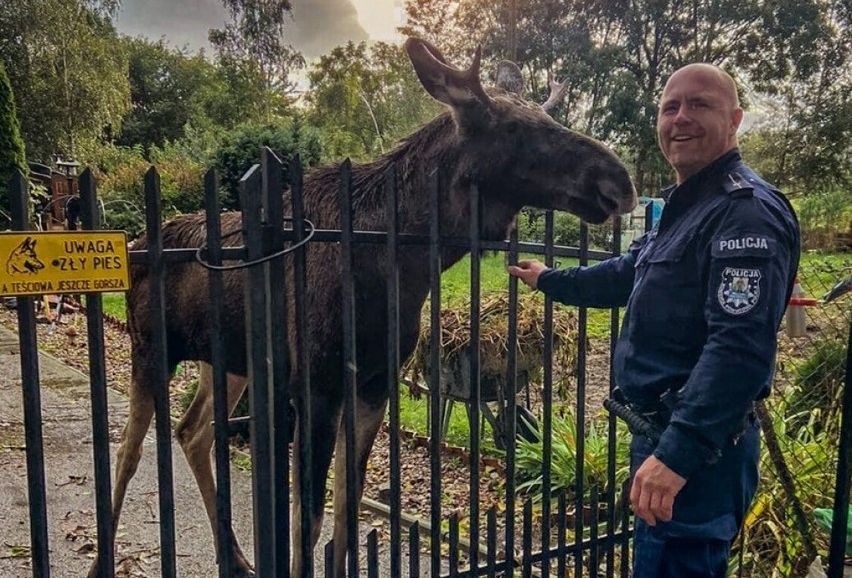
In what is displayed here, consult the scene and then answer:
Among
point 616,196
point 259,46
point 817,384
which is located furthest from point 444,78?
point 259,46

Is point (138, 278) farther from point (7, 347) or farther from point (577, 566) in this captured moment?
point (7, 347)

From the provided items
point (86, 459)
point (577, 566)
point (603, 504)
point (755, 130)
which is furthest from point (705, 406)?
point (755, 130)

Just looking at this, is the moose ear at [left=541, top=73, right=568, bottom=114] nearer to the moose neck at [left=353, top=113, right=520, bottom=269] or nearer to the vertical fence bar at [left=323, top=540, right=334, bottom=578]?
the moose neck at [left=353, top=113, right=520, bottom=269]

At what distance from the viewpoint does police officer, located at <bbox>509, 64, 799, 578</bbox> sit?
6.02 ft

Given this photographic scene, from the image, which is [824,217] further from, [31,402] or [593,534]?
[31,402]

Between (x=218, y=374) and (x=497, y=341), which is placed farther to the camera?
(x=497, y=341)

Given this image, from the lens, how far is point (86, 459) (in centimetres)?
589

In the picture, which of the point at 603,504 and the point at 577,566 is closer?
the point at 577,566

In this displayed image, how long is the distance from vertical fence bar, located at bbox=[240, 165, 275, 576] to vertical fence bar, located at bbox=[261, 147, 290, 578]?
0.03 metres

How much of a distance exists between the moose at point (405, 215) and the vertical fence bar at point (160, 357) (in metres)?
0.58

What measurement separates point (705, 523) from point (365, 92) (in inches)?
1665

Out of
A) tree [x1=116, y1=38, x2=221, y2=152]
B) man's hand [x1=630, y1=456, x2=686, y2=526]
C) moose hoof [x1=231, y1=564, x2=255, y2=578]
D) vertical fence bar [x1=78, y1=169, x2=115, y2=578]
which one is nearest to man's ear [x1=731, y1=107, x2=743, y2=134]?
man's hand [x1=630, y1=456, x2=686, y2=526]

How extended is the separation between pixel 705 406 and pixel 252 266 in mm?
1446

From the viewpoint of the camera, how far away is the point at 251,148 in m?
14.0
